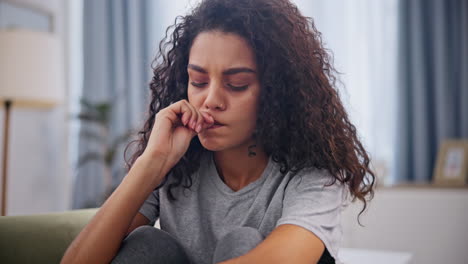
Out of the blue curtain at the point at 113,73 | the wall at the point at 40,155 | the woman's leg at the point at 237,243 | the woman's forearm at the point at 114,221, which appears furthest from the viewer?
the blue curtain at the point at 113,73

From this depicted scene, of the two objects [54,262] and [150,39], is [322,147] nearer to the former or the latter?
[54,262]

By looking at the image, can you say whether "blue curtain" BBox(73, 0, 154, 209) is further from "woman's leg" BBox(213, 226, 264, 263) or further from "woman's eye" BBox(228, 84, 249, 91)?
"woman's leg" BBox(213, 226, 264, 263)

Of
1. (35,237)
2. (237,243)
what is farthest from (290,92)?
(35,237)

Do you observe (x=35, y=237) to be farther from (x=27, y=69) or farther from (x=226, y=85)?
(x=27, y=69)

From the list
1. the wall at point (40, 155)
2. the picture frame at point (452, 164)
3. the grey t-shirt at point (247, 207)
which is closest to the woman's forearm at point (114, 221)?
the grey t-shirt at point (247, 207)

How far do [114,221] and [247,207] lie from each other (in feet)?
1.00

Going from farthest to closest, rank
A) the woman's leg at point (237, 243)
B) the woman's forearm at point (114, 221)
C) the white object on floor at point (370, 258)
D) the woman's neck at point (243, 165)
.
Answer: the white object on floor at point (370, 258)
the woman's neck at point (243, 165)
the woman's forearm at point (114, 221)
the woman's leg at point (237, 243)

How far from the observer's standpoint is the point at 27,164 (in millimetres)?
3936

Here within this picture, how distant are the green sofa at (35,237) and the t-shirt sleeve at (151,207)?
0.71 ft

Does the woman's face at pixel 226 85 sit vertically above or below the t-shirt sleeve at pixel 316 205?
above

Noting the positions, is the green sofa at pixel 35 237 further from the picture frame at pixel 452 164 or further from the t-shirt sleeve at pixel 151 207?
the picture frame at pixel 452 164

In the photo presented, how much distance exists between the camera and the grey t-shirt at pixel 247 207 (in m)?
1.17

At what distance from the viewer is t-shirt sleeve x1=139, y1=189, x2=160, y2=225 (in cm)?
143

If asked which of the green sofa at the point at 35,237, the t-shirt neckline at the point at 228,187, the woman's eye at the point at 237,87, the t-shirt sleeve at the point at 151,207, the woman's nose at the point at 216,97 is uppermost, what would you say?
the woman's eye at the point at 237,87
